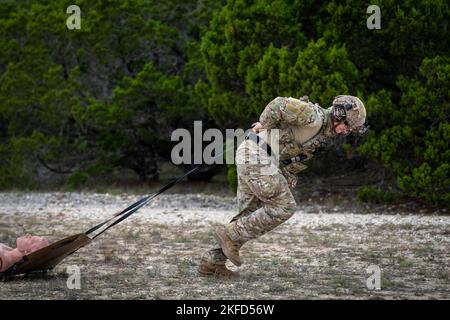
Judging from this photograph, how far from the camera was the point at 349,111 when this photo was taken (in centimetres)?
595

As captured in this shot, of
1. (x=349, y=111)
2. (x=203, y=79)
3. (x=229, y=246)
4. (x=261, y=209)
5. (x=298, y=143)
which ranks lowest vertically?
(x=229, y=246)

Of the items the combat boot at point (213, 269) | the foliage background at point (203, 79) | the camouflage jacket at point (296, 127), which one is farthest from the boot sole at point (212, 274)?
the foliage background at point (203, 79)

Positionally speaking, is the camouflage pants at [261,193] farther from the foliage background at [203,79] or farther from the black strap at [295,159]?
the foliage background at [203,79]

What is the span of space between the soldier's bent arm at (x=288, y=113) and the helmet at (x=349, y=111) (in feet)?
0.75

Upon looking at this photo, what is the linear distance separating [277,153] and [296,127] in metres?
0.27

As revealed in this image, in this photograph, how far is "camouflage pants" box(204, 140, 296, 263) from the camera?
19.4 ft

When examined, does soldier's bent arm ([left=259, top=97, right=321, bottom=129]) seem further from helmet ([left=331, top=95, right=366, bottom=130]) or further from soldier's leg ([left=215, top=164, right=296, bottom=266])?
soldier's leg ([left=215, top=164, right=296, bottom=266])

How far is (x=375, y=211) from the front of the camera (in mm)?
12094

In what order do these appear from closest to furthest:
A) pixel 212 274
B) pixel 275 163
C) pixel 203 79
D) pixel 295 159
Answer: pixel 275 163 < pixel 295 159 < pixel 212 274 < pixel 203 79

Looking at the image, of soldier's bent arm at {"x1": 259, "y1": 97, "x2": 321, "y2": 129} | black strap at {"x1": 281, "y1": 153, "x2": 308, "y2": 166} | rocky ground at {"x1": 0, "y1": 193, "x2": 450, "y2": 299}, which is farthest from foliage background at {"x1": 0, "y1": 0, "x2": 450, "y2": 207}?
soldier's bent arm at {"x1": 259, "y1": 97, "x2": 321, "y2": 129}

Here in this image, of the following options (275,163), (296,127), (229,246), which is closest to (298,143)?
(296,127)

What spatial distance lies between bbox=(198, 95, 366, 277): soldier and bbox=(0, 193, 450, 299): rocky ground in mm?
494

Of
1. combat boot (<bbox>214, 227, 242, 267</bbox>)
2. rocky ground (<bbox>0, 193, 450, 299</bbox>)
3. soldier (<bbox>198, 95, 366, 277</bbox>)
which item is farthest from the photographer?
combat boot (<bbox>214, 227, 242, 267</bbox>)

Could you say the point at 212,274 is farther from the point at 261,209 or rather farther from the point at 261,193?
the point at 261,193
